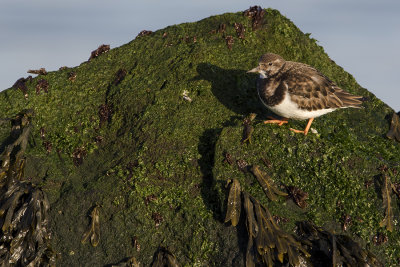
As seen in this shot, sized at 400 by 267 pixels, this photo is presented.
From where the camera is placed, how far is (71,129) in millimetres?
9203

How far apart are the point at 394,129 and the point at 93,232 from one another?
627 cm

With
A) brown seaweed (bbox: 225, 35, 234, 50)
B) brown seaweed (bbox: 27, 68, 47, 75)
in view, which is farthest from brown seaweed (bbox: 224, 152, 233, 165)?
brown seaweed (bbox: 27, 68, 47, 75)

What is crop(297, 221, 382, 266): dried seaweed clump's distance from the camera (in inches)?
272

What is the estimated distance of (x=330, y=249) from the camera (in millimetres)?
6930

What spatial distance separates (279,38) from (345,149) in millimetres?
3453

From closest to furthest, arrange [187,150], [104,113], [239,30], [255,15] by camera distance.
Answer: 1. [187,150]
2. [104,113]
3. [239,30]
4. [255,15]

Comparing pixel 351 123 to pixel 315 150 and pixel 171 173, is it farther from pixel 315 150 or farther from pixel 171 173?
pixel 171 173

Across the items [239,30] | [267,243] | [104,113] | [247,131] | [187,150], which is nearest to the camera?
[267,243]

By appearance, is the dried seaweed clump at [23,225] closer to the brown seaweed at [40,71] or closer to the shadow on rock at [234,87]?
the brown seaweed at [40,71]

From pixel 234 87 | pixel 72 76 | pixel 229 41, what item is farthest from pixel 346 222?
pixel 72 76

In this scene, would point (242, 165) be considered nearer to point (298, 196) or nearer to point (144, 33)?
point (298, 196)

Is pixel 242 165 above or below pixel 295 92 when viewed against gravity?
below

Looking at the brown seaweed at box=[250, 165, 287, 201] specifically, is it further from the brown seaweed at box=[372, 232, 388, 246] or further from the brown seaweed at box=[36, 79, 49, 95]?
the brown seaweed at box=[36, 79, 49, 95]

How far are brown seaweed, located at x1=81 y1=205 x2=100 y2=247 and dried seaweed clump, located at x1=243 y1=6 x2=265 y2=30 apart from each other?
18.6 feet
